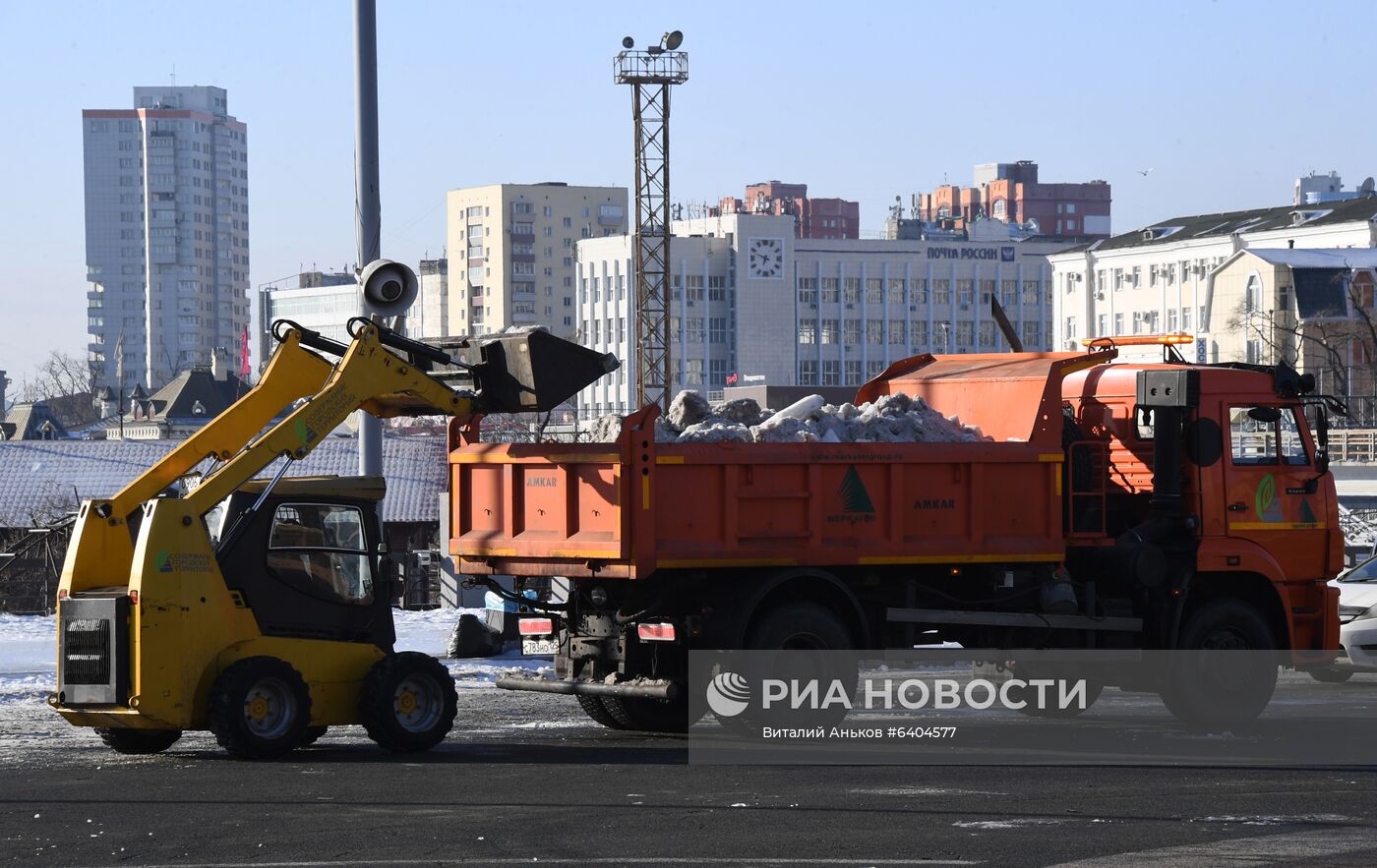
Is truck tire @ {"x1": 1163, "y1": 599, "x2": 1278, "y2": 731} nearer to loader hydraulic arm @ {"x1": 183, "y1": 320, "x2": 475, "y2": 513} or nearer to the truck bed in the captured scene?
the truck bed

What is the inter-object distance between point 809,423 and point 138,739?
5.19m

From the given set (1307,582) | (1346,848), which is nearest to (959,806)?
(1346,848)

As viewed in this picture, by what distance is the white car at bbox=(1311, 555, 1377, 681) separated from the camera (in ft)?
62.8

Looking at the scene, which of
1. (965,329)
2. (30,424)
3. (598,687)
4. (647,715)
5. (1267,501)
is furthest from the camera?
(965,329)

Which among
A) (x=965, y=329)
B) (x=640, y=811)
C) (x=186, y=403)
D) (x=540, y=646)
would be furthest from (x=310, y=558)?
(x=965, y=329)

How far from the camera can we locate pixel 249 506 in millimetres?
13273

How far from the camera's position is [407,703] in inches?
534

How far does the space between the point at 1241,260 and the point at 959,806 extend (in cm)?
10961

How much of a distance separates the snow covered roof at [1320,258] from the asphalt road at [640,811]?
338 ft

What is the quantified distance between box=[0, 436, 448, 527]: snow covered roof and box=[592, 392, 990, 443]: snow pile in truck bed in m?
53.3

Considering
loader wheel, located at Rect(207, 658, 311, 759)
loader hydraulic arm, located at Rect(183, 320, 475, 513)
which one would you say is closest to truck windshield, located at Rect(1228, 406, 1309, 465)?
loader hydraulic arm, located at Rect(183, 320, 475, 513)

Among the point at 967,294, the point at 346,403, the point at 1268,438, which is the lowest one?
the point at 1268,438

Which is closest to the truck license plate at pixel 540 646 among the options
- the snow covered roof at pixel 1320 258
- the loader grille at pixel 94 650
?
the loader grille at pixel 94 650

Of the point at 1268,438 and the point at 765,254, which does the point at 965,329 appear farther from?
the point at 1268,438
